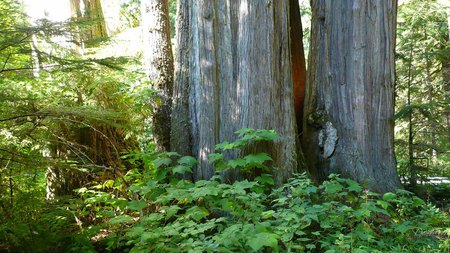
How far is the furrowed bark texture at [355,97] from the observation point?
18.5ft

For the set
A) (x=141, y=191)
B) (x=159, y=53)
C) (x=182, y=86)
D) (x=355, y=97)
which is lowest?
(x=141, y=191)

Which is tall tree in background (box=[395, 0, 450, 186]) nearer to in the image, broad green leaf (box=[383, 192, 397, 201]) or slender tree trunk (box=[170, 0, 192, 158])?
broad green leaf (box=[383, 192, 397, 201])

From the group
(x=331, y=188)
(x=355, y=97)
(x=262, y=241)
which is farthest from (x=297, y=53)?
(x=262, y=241)

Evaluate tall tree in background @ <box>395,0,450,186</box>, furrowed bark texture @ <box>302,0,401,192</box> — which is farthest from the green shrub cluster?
tall tree in background @ <box>395,0,450,186</box>

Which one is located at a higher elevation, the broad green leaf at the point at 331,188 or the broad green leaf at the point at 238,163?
the broad green leaf at the point at 238,163

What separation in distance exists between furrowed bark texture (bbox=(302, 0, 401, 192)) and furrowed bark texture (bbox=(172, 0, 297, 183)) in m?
0.73

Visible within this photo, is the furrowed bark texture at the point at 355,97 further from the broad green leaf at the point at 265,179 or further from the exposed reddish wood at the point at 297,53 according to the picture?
the broad green leaf at the point at 265,179

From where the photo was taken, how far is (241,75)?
16.4 feet

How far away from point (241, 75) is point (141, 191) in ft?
5.88

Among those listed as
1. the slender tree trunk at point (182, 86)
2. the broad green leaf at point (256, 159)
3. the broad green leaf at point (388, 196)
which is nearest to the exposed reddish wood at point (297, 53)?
the slender tree trunk at point (182, 86)

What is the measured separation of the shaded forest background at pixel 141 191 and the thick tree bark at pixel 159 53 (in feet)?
0.38

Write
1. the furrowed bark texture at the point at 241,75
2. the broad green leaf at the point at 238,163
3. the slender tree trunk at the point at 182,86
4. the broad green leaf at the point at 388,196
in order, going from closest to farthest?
the broad green leaf at the point at 388,196
the broad green leaf at the point at 238,163
the furrowed bark texture at the point at 241,75
the slender tree trunk at the point at 182,86

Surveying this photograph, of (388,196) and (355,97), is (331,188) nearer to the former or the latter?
(388,196)

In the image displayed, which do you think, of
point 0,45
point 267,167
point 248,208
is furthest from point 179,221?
point 0,45
